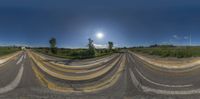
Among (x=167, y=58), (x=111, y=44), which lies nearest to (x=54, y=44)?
(x=111, y=44)

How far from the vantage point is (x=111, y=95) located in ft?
23.0

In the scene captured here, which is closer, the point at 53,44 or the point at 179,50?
the point at 53,44

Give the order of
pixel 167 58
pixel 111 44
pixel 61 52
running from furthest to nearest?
pixel 167 58
pixel 61 52
pixel 111 44

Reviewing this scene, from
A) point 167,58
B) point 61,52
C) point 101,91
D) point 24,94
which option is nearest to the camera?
point 24,94

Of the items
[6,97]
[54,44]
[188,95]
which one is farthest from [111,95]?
[54,44]

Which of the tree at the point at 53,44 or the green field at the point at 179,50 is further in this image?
the green field at the point at 179,50

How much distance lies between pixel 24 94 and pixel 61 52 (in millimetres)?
3868

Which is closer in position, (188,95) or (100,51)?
(188,95)

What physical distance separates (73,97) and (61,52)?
164 inches

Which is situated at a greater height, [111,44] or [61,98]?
[111,44]

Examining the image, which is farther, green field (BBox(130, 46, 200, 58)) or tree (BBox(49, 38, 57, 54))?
green field (BBox(130, 46, 200, 58))

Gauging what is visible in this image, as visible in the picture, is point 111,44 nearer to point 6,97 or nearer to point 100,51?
point 100,51

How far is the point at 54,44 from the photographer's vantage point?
9273 millimetres

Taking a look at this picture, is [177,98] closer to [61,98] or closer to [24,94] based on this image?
[61,98]
